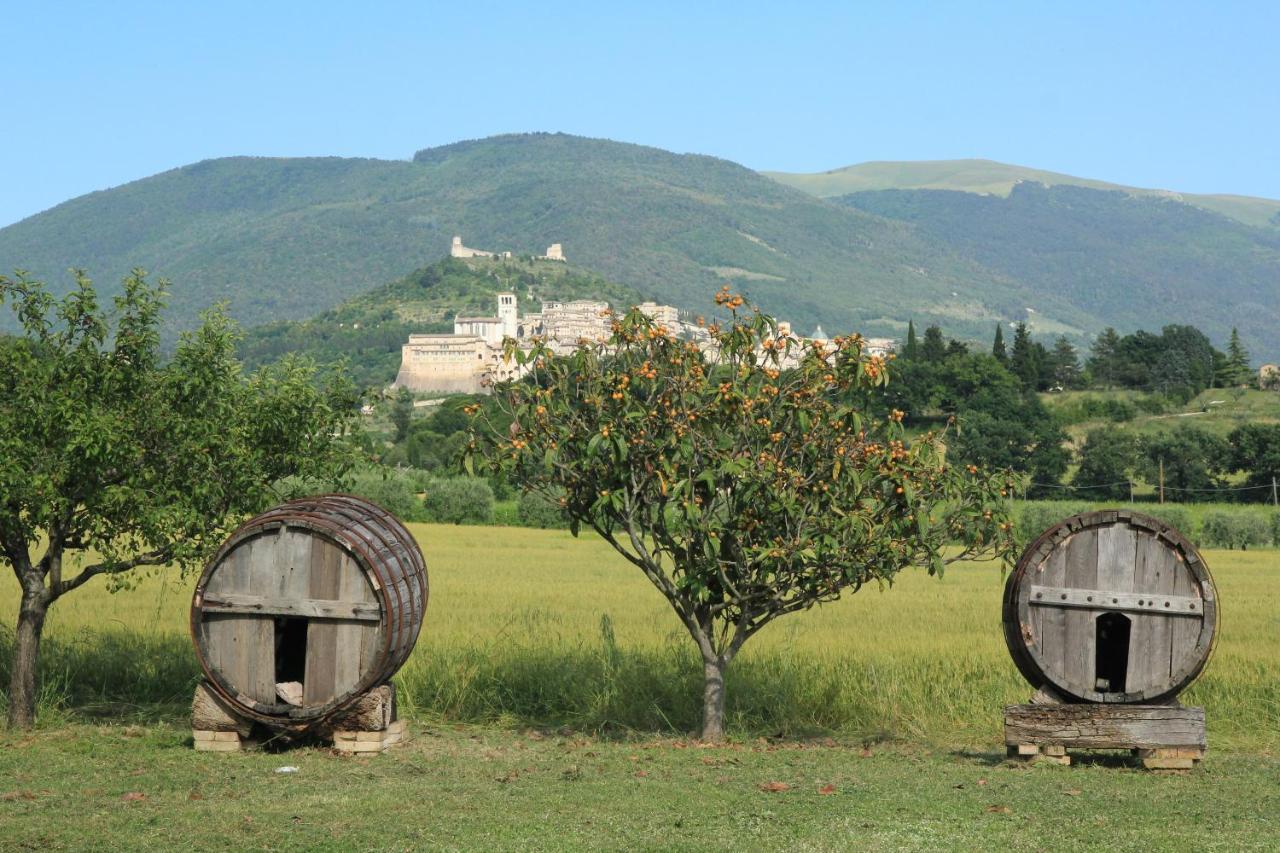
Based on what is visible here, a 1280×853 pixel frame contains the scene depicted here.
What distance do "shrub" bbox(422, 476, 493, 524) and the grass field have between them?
3498 cm

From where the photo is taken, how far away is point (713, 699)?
501 inches

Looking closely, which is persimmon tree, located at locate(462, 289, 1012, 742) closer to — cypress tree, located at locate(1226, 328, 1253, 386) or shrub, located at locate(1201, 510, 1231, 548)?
shrub, located at locate(1201, 510, 1231, 548)

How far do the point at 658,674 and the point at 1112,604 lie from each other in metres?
4.34

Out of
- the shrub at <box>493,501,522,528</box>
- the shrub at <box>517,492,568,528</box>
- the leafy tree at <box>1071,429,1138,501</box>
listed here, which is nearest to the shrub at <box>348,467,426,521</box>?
the shrub at <box>493,501,522,528</box>

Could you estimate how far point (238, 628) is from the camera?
1193cm

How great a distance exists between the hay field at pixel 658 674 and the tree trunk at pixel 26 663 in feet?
1.06

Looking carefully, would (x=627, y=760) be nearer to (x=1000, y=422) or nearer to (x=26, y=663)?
(x=26, y=663)

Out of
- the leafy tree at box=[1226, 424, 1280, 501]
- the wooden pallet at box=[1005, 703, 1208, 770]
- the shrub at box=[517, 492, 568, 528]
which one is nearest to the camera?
the wooden pallet at box=[1005, 703, 1208, 770]

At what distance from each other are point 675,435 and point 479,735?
306 centimetres

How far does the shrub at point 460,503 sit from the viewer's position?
55312 mm

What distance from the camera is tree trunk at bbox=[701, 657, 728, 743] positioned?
1270 cm

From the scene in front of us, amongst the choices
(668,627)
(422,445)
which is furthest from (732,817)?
(422,445)

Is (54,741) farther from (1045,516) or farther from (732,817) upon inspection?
(1045,516)

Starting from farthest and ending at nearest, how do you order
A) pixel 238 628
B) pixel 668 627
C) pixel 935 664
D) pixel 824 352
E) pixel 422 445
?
pixel 422 445
pixel 668 627
pixel 935 664
pixel 824 352
pixel 238 628
